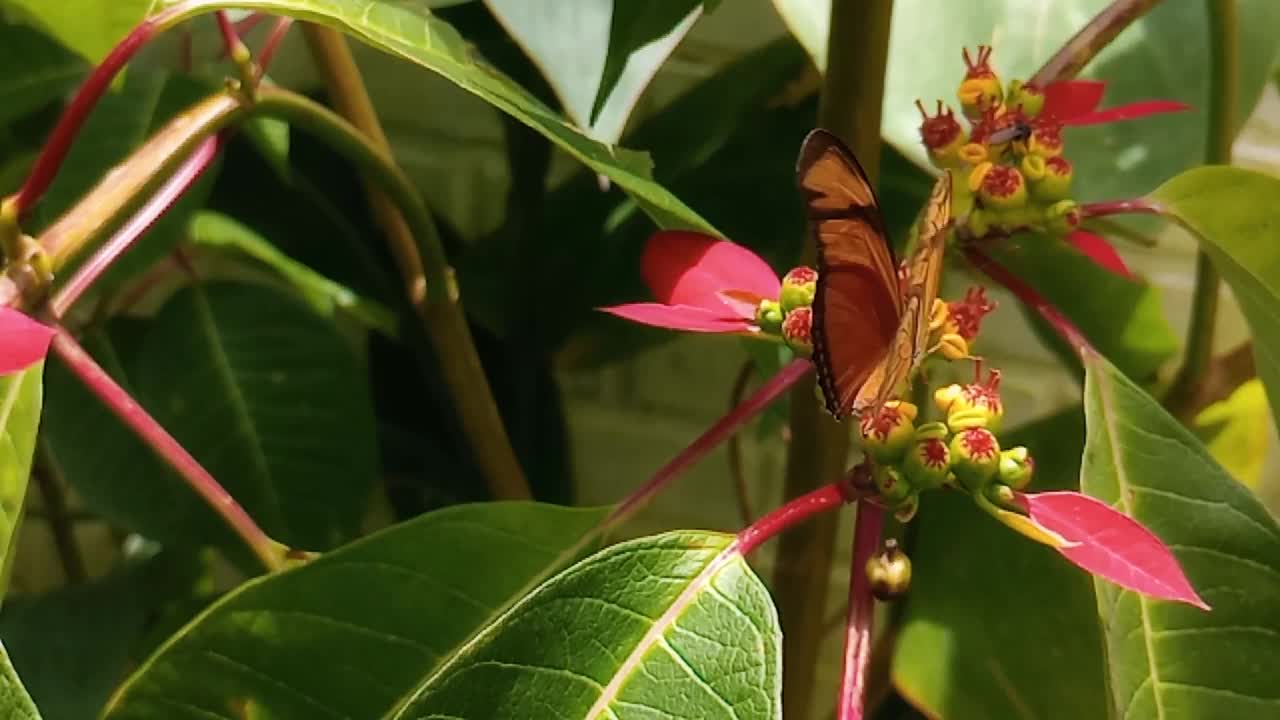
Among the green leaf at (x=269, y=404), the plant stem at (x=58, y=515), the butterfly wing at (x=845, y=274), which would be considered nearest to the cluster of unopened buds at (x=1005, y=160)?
the butterfly wing at (x=845, y=274)

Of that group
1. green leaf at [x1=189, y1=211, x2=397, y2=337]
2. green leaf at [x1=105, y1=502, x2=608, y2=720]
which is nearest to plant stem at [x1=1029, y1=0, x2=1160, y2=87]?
green leaf at [x1=105, y1=502, x2=608, y2=720]

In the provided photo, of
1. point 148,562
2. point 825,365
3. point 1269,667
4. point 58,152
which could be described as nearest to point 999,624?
point 1269,667

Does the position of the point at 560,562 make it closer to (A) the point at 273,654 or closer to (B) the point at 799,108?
(A) the point at 273,654

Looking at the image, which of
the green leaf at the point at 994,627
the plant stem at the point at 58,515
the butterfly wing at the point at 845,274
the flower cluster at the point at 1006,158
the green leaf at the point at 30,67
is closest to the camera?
the butterfly wing at the point at 845,274

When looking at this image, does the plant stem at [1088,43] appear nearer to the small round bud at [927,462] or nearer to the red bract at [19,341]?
the small round bud at [927,462]

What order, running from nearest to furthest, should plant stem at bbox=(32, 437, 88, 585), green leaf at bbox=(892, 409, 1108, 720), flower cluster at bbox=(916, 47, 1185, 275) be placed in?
flower cluster at bbox=(916, 47, 1185, 275)
green leaf at bbox=(892, 409, 1108, 720)
plant stem at bbox=(32, 437, 88, 585)

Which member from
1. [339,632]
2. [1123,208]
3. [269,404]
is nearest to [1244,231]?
[1123,208]

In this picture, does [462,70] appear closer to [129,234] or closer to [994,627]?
[129,234]

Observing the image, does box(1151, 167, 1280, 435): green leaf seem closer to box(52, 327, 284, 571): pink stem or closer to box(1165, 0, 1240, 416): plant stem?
box(1165, 0, 1240, 416): plant stem
